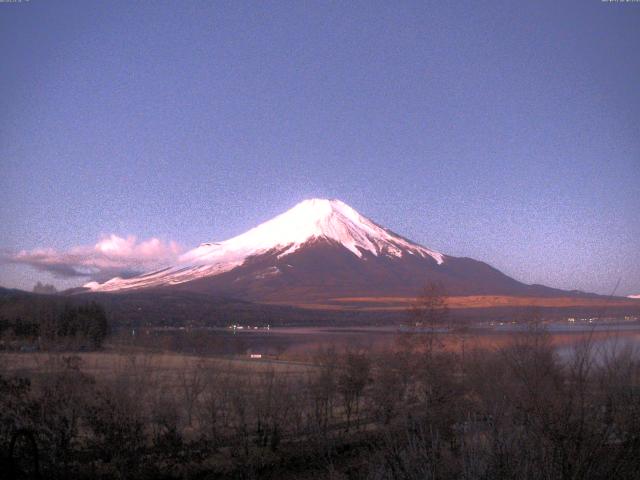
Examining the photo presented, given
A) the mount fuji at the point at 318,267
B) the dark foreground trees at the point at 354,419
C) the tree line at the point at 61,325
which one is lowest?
the dark foreground trees at the point at 354,419

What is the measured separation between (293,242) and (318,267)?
18967mm

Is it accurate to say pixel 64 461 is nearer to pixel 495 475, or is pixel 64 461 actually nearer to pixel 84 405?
pixel 84 405

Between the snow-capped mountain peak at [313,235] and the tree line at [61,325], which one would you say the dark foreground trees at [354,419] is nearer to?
the tree line at [61,325]

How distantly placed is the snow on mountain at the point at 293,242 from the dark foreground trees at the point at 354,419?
10258cm

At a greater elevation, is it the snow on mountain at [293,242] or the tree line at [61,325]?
the snow on mountain at [293,242]

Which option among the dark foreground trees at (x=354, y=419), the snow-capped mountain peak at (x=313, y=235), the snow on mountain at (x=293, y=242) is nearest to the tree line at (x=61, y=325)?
the dark foreground trees at (x=354, y=419)

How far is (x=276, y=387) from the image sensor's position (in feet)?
51.3

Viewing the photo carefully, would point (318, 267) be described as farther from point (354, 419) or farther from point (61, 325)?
point (354, 419)

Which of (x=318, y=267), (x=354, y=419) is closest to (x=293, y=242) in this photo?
(x=318, y=267)

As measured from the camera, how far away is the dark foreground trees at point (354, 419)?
188 inches

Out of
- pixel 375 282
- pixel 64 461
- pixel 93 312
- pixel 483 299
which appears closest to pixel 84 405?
pixel 64 461

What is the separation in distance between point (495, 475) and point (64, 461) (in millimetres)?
8474

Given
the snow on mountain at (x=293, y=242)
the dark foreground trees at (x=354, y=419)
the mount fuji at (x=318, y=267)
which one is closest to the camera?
the dark foreground trees at (x=354, y=419)

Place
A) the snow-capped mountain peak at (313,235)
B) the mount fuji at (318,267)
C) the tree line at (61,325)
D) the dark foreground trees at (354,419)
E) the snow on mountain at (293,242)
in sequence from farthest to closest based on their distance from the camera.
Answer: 1. the snow-capped mountain peak at (313,235)
2. the snow on mountain at (293,242)
3. the mount fuji at (318,267)
4. the tree line at (61,325)
5. the dark foreground trees at (354,419)
